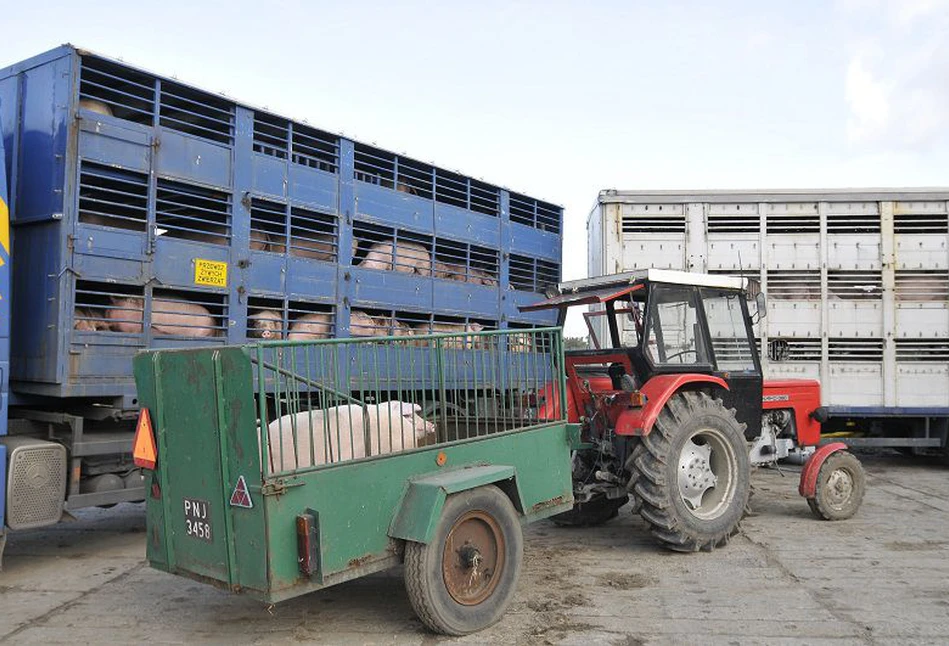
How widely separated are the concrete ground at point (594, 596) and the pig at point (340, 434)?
102cm

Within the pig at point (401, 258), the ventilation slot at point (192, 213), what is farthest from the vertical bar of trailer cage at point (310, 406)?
the pig at point (401, 258)

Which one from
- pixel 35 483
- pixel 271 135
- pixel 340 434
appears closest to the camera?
Result: pixel 340 434

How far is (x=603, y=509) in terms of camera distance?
6.71 m

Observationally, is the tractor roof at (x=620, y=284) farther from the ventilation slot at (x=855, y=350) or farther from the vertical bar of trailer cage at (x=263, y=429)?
the ventilation slot at (x=855, y=350)

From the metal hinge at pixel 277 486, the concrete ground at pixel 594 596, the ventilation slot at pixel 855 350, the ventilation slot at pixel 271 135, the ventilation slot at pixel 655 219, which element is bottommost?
the concrete ground at pixel 594 596

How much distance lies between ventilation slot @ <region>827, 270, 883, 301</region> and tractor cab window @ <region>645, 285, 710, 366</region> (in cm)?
438

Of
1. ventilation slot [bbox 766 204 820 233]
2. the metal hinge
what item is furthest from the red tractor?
ventilation slot [bbox 766 204 820 233]

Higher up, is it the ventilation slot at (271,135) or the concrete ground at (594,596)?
the ventilation slot at (271,135)

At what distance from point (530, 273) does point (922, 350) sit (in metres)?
5.22

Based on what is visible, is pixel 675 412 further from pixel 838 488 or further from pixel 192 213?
pixel 192 213

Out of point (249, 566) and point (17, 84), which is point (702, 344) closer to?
point (249, 566)

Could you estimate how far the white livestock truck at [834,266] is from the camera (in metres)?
9.42

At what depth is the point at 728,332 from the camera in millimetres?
6512

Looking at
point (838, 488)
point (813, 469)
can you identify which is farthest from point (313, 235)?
point (838, 488)
